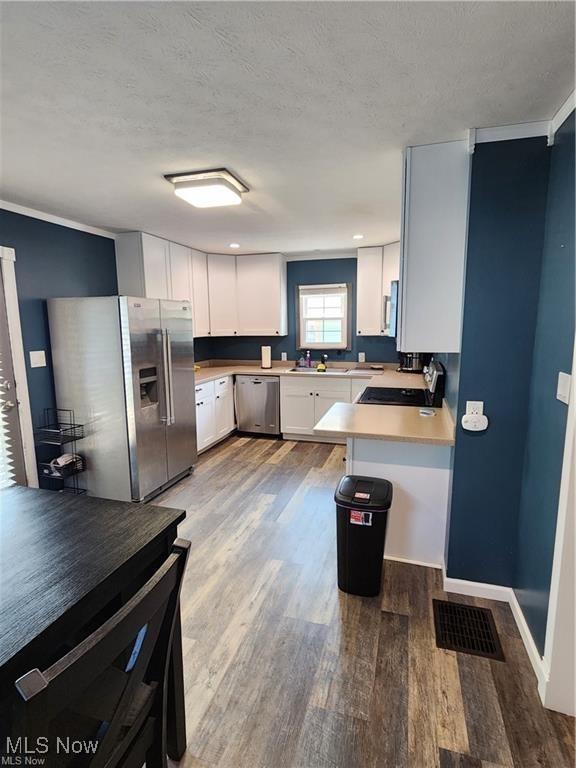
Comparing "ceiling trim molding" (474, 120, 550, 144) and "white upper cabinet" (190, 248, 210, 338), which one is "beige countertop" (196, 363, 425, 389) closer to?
"white upper cabinet" (190, 248, 210, 338)

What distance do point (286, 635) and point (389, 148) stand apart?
253 centimetres

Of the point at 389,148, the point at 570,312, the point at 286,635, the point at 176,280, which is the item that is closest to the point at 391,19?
the point at 389,148

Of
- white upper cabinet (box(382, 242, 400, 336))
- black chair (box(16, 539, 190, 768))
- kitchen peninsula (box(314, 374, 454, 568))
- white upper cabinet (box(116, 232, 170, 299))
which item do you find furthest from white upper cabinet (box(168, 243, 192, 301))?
black chair (box(16, 539, 190, 768))

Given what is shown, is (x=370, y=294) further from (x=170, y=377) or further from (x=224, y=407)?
(x=170, y=377)

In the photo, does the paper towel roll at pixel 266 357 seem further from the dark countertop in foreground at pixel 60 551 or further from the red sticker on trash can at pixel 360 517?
the dark countertop in foreground at pixel 60 551

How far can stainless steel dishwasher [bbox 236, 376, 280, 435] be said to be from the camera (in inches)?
199

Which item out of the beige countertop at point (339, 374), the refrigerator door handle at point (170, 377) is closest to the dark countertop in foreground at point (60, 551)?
the refrigerator door handle at point (170, 377)

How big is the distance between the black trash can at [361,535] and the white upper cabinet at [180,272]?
10.2 ft

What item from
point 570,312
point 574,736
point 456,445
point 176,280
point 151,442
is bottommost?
point 574,736

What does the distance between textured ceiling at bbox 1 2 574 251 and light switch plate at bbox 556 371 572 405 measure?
110 cm

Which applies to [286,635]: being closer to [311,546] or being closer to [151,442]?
[311,546]

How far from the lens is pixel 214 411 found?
469 centimetres

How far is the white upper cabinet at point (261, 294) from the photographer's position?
5.11 metres

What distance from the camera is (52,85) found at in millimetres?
1435
